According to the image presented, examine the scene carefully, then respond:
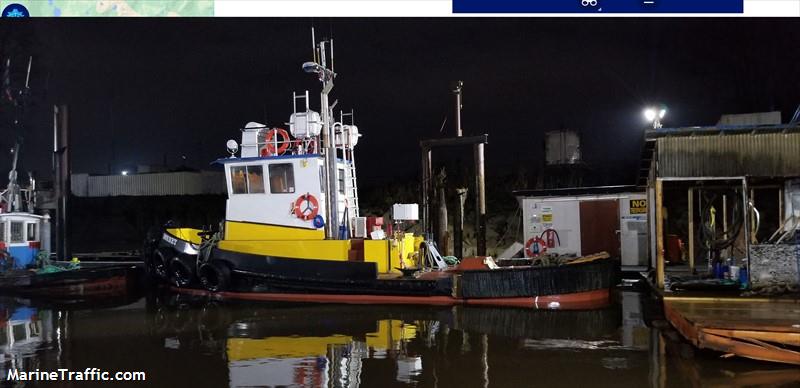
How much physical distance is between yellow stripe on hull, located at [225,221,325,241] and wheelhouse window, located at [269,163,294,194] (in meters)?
0.74

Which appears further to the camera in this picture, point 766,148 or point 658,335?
point 766,148

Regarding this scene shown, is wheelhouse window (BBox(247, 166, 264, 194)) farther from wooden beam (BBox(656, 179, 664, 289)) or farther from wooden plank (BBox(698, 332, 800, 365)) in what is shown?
wooden plank (BBox(698, 332, 800, 365))

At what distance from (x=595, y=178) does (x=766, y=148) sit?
1459 centimetres

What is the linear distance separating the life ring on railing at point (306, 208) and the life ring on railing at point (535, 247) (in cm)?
598

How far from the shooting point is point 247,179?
13734 mm

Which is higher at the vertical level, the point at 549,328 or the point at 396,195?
the point at 396,195

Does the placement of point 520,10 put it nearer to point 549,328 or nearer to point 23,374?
point 549,328

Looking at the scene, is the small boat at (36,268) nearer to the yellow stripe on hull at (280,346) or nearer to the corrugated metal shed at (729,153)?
the yellow stripe on hull at (280,346)

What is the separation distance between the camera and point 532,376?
667 cm

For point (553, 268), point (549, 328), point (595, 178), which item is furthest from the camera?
point (595, 178)

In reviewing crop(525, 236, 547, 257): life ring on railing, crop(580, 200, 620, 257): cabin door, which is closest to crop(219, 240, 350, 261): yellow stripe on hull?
crop(525, 236, 547, 257): life ring on railing

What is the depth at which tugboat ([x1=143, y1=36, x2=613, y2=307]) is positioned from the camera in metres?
11.8

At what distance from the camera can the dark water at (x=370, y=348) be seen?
6.61 metres

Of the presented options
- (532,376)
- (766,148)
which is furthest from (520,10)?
(766,148)
